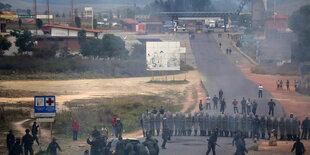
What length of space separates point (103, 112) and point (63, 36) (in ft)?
108

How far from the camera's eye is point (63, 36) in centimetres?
5528

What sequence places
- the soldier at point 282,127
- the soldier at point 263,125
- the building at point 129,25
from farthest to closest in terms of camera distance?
the building at point 129,25, the soldier at point 263,125, the soldier at point 282,127

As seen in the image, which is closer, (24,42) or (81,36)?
(24,42)

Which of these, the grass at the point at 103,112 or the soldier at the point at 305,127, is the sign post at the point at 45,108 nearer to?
the grass at the point at 103,112

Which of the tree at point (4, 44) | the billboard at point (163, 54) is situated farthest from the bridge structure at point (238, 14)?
the tree at point (4, 44)

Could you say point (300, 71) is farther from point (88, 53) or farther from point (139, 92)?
point (88, 53)

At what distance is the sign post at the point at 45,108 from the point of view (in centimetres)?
1383

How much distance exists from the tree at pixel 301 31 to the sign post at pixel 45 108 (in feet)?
85.9

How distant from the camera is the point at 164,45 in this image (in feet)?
113

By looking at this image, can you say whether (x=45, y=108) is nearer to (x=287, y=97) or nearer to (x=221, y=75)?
(x=287, y=97)

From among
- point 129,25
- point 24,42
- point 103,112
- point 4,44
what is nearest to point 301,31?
point 103,112

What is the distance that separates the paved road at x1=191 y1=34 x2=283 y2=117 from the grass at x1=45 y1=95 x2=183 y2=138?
4.16 meters

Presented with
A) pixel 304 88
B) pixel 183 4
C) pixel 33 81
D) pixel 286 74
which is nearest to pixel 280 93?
pixel 304 88

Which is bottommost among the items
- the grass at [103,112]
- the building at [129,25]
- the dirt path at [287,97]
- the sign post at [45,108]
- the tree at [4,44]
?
the grass at [103,112]
